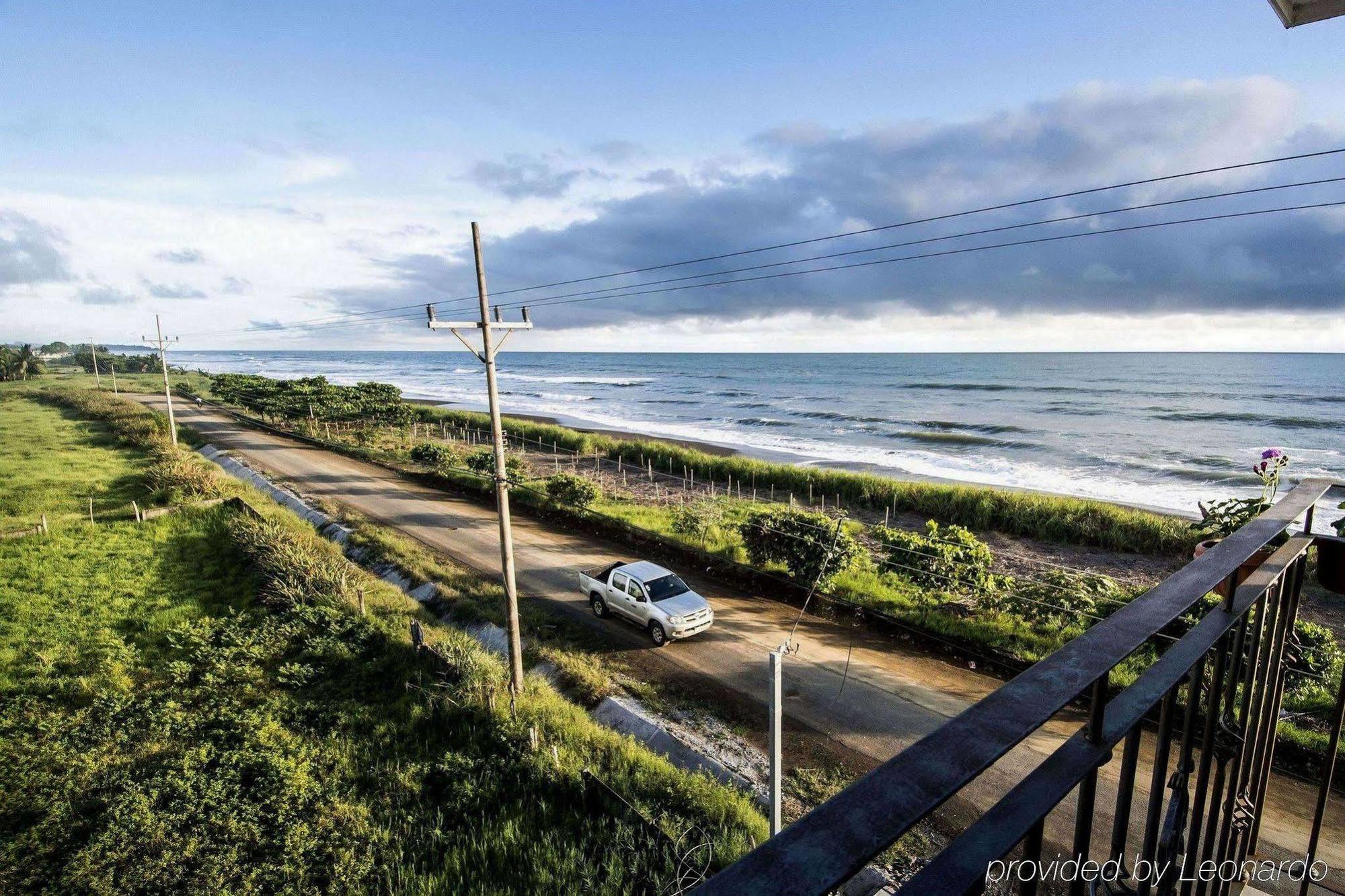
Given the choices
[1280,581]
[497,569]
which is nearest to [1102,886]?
[1280,581]

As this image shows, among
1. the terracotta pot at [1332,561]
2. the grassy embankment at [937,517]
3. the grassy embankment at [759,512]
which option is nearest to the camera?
the terracotta pot at [1332,561]

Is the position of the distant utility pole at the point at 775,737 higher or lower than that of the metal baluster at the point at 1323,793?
lower

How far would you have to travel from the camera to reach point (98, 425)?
153 ft

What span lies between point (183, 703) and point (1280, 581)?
49.2 ft

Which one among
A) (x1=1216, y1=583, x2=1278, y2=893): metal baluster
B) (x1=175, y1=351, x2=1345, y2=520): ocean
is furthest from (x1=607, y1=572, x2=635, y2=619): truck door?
(x1=1216, y1=583, x2=1278, y2=893): metal baluster

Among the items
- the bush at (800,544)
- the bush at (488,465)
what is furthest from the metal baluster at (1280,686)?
the bush at (488,465)

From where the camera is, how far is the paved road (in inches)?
354

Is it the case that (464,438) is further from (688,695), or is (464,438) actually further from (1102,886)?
(1102,886)

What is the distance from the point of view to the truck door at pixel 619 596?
14.7 metres

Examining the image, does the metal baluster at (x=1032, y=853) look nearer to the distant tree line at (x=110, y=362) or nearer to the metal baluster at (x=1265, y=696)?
the metal baluster at (x=1265, y=696)

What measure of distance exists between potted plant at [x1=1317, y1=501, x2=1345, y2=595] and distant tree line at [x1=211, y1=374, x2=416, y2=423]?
45640 millimetres

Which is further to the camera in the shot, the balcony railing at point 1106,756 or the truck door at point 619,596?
the truck door at point 619,596

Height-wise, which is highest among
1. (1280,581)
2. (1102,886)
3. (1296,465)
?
(1280,581)

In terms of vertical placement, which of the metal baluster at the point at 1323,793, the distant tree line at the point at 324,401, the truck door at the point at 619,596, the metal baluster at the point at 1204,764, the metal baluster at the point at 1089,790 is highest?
the metal baluster at the point at 1089,790
